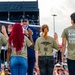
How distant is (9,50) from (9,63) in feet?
1.12

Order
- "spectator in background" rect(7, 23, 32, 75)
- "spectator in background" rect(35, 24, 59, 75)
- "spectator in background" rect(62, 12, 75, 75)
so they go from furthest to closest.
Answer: "spectator in background" rect(35, 24, 59, 75) → "spectator in background" rect(7, 23, 32, 75) → "spectator in background" rect(62, 12, 75, 75)

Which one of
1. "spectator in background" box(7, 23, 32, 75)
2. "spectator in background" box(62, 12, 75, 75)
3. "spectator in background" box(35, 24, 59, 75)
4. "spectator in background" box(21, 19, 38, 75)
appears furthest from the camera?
"spectator in background" box(35, 24, 59, 75)

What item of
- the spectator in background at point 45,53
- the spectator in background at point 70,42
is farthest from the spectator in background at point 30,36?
the spectator in background at point 70,42

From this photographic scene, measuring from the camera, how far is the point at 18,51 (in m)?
8.70

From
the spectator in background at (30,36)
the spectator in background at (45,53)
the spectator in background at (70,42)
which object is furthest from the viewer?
the spectator in background at (45,53)

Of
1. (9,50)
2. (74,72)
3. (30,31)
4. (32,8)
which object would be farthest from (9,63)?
(32,8)

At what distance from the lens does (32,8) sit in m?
63.9

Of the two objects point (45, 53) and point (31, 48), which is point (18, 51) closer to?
point (31, 48)

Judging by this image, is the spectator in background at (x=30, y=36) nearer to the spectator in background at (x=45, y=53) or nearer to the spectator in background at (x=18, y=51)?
the spectator in background at (x=45, y=53)

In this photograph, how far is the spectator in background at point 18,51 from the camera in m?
8.65

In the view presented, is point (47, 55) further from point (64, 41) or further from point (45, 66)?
point (64, 41)

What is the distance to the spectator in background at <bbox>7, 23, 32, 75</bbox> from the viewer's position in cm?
865

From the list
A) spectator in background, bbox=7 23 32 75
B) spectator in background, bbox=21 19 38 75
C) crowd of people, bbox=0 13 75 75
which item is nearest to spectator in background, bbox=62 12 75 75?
crowd of people, bbox=0 13 75 75

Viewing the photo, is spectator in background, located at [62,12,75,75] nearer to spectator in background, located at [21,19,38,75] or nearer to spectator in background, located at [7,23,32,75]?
spectator in background, located at [7,23,32,75]
